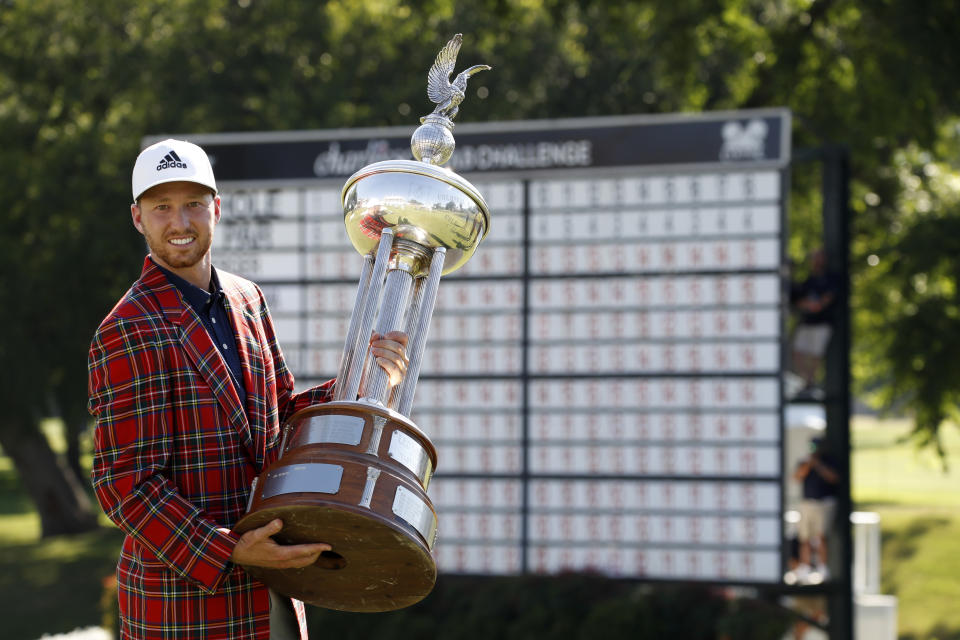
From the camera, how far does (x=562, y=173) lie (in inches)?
309

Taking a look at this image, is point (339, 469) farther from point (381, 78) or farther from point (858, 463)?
point (858, 463)

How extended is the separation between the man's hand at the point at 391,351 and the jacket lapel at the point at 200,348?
328mm

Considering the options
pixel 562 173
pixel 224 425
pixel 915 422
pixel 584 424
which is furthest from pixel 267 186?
pixel 915 422

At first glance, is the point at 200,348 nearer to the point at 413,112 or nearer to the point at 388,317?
the point at 388,317

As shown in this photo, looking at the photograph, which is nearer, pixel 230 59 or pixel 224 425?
pixel 224 425

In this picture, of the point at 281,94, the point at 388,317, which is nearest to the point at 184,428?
the point at 388,317

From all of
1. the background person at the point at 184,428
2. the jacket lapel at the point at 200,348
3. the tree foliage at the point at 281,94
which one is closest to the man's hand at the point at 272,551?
the background person at the point at 184,428

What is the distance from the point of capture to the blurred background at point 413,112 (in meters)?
11.0

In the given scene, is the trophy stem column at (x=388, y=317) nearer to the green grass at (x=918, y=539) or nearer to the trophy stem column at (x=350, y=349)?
the trophy stem column at (x=350, y=349)

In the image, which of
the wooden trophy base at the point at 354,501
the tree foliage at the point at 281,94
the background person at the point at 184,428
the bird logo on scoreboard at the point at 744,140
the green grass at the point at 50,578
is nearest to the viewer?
the wooden trophy base at the point at 354,501

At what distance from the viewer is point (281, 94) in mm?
13352

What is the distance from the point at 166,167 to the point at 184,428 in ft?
1.83

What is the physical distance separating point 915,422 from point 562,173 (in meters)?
5.43

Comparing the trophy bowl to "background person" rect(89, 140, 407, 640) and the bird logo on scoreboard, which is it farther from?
the bird logo on scoreboard
